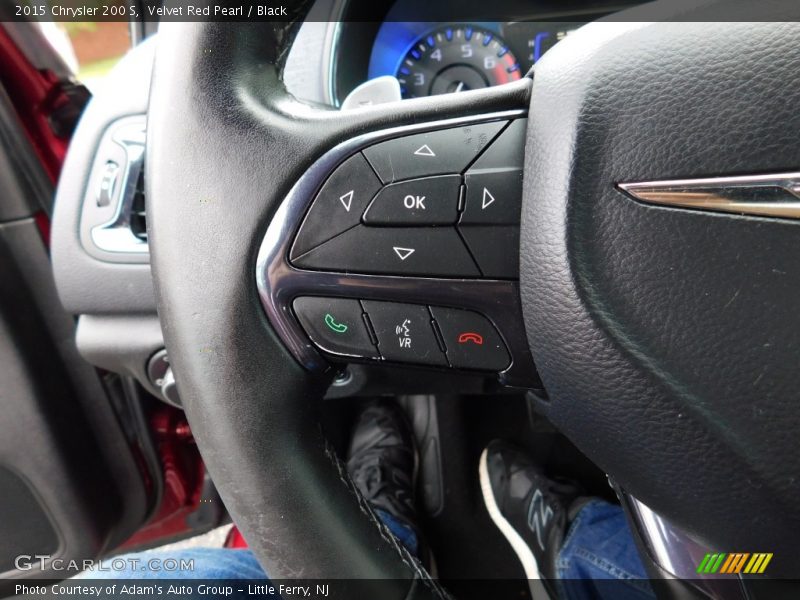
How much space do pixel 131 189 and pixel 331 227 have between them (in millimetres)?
441

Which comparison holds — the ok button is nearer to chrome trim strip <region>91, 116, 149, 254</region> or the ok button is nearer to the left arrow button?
the left arrow button

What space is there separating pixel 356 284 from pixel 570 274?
17 centimetres

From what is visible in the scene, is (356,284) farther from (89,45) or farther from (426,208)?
(89,45)

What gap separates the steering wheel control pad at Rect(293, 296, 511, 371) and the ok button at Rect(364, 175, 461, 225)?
0.22 feet

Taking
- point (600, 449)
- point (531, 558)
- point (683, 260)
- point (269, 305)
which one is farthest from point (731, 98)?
point (531, 558)

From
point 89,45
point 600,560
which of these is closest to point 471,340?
point 600,560

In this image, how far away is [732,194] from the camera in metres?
0.40

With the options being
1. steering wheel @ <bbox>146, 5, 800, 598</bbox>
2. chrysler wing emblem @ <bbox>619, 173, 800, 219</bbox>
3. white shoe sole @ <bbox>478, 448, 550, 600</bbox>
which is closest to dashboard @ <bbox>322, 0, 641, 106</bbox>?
steering wheel @ <bbox>146, 5, 800, 598</bbox>

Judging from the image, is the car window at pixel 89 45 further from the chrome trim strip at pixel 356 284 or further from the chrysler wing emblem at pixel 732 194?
the chrysler wing emblem at pixel 732 194

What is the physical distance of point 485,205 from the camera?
1.57ft

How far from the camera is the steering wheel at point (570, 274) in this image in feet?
1.33

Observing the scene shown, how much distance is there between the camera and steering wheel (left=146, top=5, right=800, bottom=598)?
0.41 meters

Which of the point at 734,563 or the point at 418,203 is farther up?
the point at 418,203

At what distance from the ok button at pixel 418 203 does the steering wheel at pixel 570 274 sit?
40 mm
